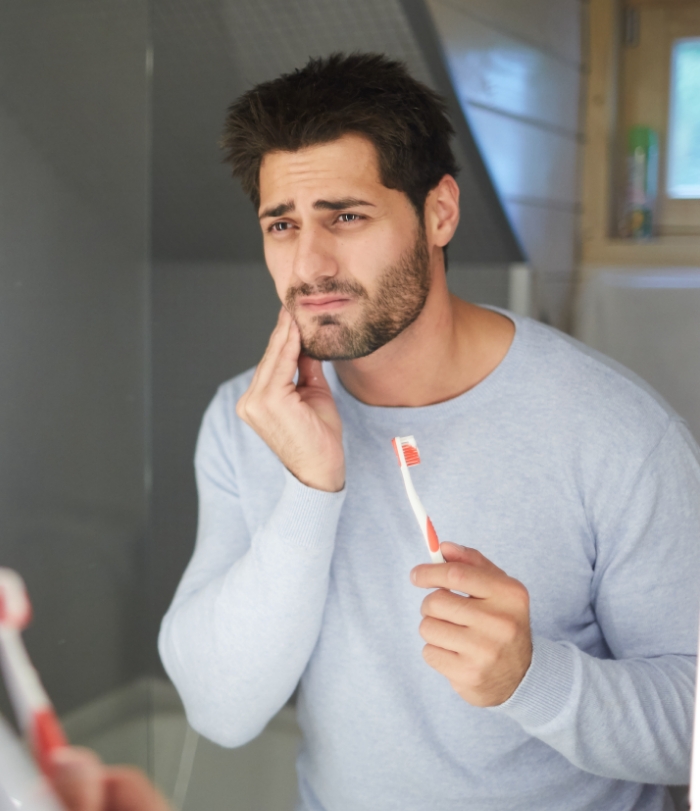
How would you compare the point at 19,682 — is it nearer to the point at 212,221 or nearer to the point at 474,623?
the point at 474,623

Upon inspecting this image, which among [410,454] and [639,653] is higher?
[410,454]

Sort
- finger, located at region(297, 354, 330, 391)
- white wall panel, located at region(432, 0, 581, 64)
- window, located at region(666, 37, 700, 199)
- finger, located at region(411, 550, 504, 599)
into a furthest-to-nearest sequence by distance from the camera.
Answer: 1. white wall panel, located at region(432, 0, 581, 64)
2. window, located at region(666, 37, 700, 199)
3. finger, located at region(297, 354, 330, 391)
4. finger, located at region(411, 550, 504, 599)

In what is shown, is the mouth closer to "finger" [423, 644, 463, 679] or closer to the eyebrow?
the eyebrow

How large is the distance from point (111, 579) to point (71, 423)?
28 cm

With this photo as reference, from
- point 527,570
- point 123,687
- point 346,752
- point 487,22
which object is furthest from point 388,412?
point 487,22

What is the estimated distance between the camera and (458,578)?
0.45m

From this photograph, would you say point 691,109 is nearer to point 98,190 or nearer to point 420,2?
point 420,2

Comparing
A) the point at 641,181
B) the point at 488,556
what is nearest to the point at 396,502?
the point at 488,556

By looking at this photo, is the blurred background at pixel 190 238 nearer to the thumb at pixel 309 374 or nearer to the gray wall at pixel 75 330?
the gray wall at pixel 75 330

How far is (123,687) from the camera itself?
90 cm

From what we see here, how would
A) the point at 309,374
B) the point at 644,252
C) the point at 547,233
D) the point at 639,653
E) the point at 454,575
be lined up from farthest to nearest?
1. the point at 547,233
2. the point at 644,252
3. the point at 309,374
4. the point at 639,653
5. the point at 454,575

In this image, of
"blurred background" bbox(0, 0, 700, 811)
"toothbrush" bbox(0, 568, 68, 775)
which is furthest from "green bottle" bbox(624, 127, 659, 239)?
"toothbrush" bbox(0, 568, 68, 775)

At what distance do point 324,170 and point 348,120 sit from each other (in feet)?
0.15

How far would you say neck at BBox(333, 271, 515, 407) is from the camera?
0.75 meters
